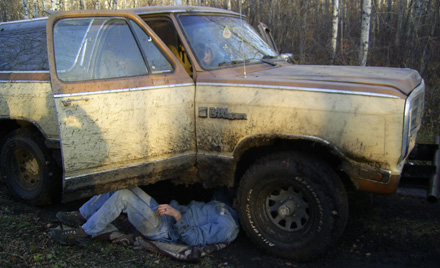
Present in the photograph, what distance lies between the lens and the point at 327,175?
3164 mm

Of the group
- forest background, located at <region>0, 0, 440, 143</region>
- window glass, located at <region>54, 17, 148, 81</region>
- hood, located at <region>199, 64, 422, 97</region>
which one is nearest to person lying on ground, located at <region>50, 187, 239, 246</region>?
window glass, located at <region>54, 17, 148, 81</region>

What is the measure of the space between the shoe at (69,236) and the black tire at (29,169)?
995mm

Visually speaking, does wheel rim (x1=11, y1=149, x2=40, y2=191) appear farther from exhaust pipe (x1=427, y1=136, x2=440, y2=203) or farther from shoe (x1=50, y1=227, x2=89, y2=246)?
exhaust pipe (x1=427, y1=136, x2=440, y2=203)

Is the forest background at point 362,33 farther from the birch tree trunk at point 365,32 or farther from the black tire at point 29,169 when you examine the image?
the black tire at point 29,169

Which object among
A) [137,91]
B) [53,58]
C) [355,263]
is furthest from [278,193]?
[53,58]

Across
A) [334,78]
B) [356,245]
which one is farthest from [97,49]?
[356,245]

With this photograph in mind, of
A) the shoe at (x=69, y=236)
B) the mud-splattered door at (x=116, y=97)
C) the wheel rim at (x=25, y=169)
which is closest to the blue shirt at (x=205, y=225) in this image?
the mud-splattered door at (x=116, y=97)

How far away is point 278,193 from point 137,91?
1.61 meters

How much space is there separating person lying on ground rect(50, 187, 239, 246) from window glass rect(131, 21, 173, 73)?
1.27 m

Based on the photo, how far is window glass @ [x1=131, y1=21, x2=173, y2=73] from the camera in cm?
366

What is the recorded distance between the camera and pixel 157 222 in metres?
3.75

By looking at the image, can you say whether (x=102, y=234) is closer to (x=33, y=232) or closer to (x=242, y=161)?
(x=33, y=232)

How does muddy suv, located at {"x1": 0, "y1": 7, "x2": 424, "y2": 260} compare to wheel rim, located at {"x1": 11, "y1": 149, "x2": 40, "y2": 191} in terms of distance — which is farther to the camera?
wheel rim, located at {"x1": 11, "y1": 149, "x2": 40, "y2": 191}

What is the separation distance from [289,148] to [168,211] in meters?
1.38
